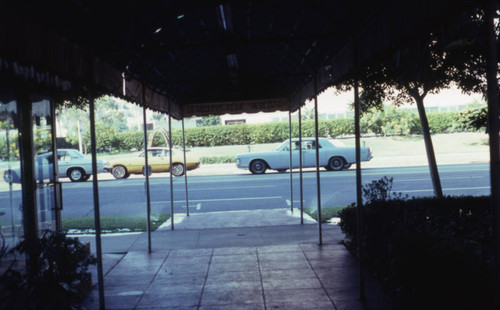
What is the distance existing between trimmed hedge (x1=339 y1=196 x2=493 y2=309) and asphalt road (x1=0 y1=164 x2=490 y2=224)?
21.8 feet

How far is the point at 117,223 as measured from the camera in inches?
391

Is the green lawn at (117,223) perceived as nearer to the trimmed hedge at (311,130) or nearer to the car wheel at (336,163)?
the car wheel at (336,163)

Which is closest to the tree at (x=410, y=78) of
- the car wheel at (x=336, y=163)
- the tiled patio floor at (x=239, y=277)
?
the tiled patio floor at (x=239, y=277)

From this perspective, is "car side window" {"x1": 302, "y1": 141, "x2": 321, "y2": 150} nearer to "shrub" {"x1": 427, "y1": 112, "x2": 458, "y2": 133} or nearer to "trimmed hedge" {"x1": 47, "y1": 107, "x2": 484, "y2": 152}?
"trimmed hedge" {"x1": 47, "y1": 107, "x2": 484, "y2": 152}

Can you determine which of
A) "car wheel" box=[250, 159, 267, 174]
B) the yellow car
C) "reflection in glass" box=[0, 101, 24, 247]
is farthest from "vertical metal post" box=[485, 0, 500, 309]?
the yellow car

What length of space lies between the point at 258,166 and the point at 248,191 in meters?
6.30

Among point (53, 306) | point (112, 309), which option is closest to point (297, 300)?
point (112, 309)

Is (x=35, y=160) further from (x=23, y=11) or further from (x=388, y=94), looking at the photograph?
(x=388, y=94)

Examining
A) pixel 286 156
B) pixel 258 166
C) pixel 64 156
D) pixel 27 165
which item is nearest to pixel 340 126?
pixel 286 156

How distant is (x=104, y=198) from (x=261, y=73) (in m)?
8.45

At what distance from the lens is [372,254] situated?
523 centimetres

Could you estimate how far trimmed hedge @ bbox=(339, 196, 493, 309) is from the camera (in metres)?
3.07

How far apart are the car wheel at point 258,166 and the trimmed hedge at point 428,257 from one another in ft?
50.1

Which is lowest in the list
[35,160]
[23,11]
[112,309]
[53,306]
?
[112,309]
